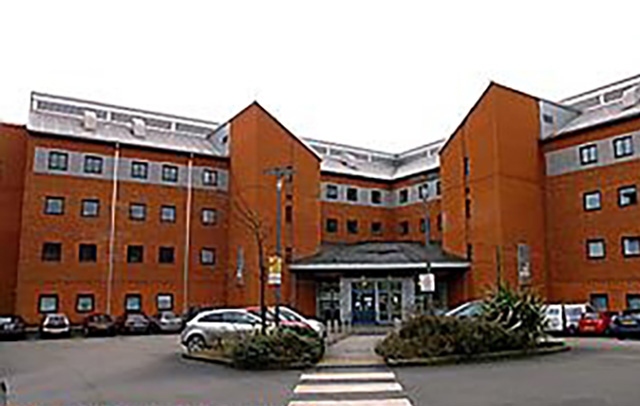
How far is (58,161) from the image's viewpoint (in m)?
37.2

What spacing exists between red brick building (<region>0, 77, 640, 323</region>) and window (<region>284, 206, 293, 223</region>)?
0.28 ft

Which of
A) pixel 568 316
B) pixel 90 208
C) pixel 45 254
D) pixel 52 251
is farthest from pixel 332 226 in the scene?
pixel 568 316

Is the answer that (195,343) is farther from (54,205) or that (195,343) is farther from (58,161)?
(58,161)

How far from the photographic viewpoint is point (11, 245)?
36.2 meters

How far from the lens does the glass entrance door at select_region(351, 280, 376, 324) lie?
3950 centimetres

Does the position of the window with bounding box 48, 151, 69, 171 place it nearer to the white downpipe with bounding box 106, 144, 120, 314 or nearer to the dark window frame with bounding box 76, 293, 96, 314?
the white downpipe with bounding box 106, 144, 120, 314

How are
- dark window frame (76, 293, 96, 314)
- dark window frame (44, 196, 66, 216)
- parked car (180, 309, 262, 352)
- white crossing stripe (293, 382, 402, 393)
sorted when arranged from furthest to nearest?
1. dark window frame (76, 293, 96, 314)
2. dark window frame (44, 196, 66, 216)
3. parked car (180, 309, 262, 352)
4. white crossing stripe (293, 382, 402, 393)

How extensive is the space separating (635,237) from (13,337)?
3095cm

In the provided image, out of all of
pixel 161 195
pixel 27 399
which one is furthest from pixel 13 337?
pixel 27 399

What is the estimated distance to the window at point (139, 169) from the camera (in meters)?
39.4

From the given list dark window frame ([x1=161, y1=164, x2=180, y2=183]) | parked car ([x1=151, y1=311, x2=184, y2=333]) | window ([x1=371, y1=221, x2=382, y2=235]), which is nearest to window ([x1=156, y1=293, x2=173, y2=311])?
parked car ([x1=151, y1=311, x2=184, y2=333])

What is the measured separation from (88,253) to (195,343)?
1917cm

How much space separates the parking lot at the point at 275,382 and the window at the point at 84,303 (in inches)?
716

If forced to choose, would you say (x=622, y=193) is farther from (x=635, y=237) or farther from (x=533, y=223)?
(x=533, y=223)
